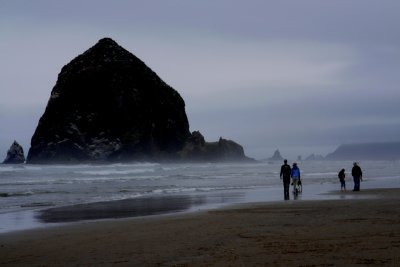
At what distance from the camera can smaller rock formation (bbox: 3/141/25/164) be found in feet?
415

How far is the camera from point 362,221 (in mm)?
11312

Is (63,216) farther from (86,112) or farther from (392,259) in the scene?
(86,112)

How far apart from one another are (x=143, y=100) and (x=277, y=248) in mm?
117669

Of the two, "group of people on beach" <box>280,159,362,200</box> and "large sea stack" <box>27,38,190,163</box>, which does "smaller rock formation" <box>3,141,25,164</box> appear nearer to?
"large sea stack" <box>27,38,190,163</box>

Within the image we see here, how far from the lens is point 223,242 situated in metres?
9.07

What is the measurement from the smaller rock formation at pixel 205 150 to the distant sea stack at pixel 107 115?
2228 millimetres

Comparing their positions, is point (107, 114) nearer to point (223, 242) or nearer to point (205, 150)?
point (205, 150)

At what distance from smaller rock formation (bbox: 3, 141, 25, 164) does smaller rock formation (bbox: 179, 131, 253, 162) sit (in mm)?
40567

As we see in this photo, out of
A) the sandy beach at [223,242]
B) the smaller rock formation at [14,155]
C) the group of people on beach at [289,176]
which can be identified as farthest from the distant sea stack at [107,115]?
the sandy beach at [223,242]

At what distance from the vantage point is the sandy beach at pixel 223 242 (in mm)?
7434

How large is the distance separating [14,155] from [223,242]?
12698cm

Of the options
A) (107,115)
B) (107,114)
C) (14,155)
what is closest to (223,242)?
(107,115)

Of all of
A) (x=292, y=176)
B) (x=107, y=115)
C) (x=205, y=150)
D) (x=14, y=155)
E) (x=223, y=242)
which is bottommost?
(x=223, y=242)

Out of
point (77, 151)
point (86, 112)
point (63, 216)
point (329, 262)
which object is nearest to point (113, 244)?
point (329, 262)
